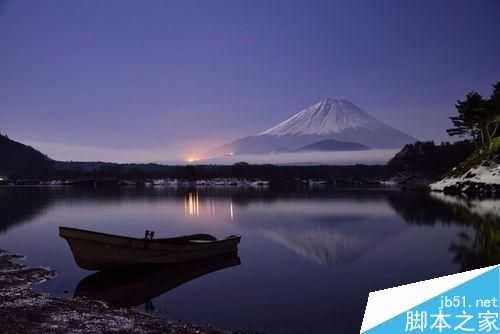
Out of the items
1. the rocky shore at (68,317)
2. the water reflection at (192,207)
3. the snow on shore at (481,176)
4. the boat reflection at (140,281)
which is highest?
the snow on shore at (481,176)

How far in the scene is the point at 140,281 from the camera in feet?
65.2

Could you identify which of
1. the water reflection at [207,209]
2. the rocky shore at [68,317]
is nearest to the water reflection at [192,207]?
the water reflection at [207,209]

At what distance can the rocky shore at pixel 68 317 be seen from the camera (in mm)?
12016

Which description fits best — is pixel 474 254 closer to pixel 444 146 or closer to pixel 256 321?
pixel 256 321

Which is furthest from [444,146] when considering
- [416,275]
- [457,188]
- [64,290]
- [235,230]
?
[64,290]

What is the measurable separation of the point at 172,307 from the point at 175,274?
5559 mm

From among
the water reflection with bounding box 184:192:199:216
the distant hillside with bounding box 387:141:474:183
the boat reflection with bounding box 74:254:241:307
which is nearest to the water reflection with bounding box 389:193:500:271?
the boat reflection with bounding box 74:254:241:307

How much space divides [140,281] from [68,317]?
22.6 feet

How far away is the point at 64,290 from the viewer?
57.7 feet

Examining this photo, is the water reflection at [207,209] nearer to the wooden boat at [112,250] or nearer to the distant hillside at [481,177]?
the wooden boat at [112,250]

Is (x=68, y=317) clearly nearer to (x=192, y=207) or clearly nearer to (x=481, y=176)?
(x=192, y=207)

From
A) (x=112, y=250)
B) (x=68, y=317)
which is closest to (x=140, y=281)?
(x=112, y=250)

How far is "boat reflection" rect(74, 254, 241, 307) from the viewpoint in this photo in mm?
17078

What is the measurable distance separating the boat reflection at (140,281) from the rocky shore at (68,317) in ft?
4.96
